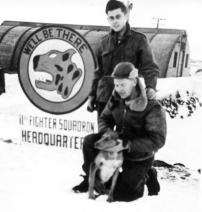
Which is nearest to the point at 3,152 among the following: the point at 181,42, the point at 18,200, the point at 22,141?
the point at 22,141

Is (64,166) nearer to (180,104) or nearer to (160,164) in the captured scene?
(160,164)

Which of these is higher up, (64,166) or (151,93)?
(151,93)

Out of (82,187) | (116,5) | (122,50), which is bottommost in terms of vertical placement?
(82,187)

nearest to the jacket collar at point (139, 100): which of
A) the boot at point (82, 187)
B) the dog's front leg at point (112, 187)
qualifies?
the dog's front leg at point (112, 187)

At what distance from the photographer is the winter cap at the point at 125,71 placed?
0.97 metres

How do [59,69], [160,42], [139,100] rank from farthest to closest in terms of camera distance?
[59,69]
[160,42]
[139,100]

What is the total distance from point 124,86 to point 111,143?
0.17 m

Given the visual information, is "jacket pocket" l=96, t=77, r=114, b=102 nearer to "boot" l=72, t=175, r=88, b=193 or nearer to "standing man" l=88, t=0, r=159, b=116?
"standing man" l=88, t=0, r=159, b=116

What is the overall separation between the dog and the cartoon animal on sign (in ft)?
0.87

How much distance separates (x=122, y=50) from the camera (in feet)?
3.38

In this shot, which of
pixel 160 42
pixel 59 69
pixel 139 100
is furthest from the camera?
pixel 59 69

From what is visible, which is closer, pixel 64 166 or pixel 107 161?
pixel 107 161

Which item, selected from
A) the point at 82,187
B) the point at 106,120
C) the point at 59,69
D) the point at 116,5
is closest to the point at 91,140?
the point at 106,120

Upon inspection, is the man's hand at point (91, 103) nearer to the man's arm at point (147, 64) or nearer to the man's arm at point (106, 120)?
the man's arm at point (106, 120)
